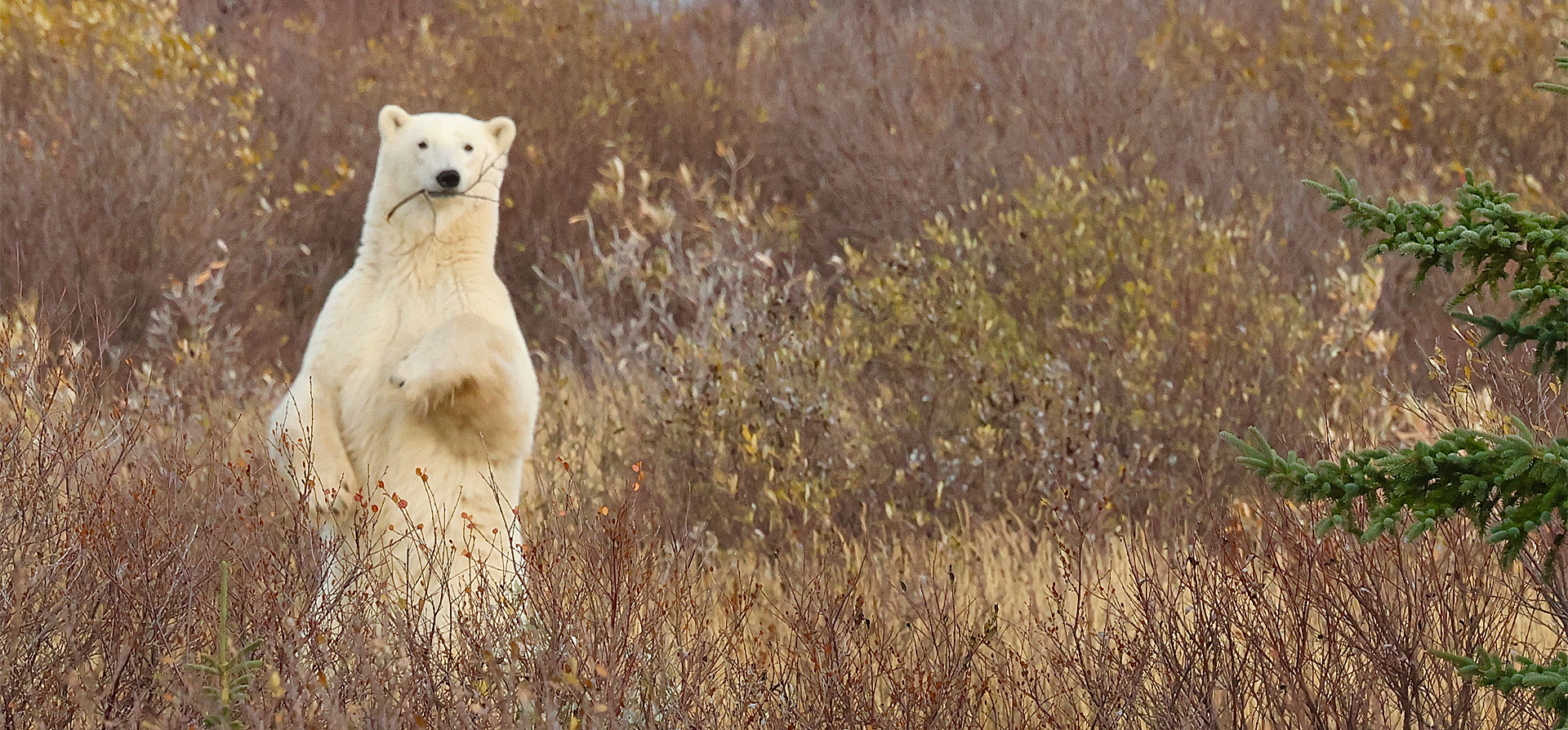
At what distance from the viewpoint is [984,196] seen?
7207mm

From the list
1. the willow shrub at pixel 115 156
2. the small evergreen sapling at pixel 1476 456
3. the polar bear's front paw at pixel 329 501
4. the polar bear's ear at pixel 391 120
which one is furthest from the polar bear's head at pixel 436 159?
the willow shrub at pixel 115 156

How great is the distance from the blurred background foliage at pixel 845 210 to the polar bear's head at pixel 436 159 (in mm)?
1020

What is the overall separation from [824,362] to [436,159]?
2.09 m

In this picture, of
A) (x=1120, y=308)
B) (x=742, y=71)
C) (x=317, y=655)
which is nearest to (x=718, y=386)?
(x=1120, y=308)

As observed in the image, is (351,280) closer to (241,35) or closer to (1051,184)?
→ (1051,184)

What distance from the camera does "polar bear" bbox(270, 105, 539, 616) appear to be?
143 inches

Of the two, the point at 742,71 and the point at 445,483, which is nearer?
the point at 445,483

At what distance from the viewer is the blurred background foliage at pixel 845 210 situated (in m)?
5.83

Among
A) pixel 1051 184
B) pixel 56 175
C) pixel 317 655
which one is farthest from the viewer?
pixel 56 175

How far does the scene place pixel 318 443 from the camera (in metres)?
3.72

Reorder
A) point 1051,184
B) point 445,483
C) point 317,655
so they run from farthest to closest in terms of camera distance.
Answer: point 1051,184 → point 445,483 → point 317,655

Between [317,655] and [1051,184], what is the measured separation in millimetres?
4757

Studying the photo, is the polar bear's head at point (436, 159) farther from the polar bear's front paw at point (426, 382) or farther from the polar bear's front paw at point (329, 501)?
the polar bear's front paw at point (329, 501)

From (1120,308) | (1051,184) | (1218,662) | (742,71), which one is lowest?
(1218,662)
